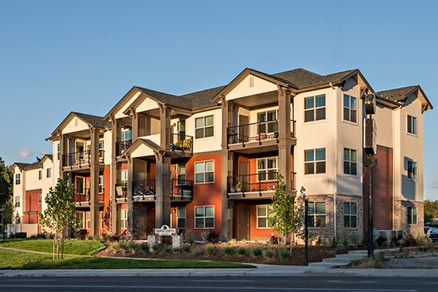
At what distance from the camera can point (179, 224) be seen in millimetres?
43938

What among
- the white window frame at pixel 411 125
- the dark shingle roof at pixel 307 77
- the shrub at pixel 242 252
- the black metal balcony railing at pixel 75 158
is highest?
the dark shingle roof at pixel 307 77

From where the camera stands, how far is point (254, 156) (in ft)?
133

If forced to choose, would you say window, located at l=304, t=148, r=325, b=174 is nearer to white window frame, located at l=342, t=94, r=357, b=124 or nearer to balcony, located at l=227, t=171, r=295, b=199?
balcony, located at l=227, t=171, r=295, b=199

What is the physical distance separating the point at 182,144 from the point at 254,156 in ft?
17.8

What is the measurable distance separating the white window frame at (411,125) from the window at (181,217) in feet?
54.2

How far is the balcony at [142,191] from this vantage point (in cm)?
4267

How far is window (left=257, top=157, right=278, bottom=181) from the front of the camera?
39.3 metres

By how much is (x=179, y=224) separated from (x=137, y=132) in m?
7.34

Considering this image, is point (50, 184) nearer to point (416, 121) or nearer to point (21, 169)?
point (21, 169)

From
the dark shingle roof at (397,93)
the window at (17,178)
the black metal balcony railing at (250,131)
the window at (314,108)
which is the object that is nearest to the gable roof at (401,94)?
the dark shingle roof at (397,93)

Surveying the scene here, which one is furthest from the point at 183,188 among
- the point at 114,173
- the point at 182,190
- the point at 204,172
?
the point at 114,173

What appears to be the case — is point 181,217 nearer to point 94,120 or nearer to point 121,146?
point 121,146

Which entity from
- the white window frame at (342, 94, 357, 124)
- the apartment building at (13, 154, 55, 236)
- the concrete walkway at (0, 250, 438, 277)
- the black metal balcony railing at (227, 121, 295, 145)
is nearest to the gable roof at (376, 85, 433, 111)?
the white window frame at (342, 94, 357, 124)

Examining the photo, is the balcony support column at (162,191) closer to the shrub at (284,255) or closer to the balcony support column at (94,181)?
the balcony support column at (94,181)
